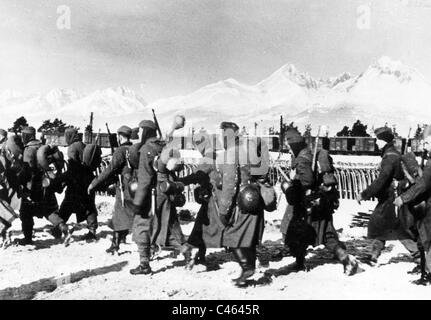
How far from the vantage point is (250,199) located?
468 cm

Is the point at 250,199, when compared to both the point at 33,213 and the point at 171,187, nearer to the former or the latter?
the point at 171,187

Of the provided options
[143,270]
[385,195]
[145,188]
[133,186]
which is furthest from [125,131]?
[385,195]

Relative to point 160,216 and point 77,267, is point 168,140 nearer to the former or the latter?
point 160,216

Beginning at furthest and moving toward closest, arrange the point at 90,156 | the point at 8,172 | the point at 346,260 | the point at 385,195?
the point at 90,156 → the point at 8,172 → the point at 385,195 → the point at 346,260

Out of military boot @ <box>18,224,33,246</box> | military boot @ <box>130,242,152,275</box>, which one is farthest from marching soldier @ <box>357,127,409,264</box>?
military boot @ <box>18,224,33,246</box>

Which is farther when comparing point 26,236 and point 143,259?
point 26,236

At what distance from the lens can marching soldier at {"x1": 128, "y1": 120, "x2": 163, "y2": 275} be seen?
5289 mm

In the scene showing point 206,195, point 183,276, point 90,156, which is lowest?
point 183,276

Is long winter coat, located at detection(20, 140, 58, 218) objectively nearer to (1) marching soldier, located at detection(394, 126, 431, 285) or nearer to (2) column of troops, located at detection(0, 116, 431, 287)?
(2) column of troops, located at detection(0, 116, 431, 287)

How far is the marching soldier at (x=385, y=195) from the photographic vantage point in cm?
547

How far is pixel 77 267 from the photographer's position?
5.90 m

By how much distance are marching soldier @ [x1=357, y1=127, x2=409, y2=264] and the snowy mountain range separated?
8.57m

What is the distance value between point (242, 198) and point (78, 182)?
3668mm
